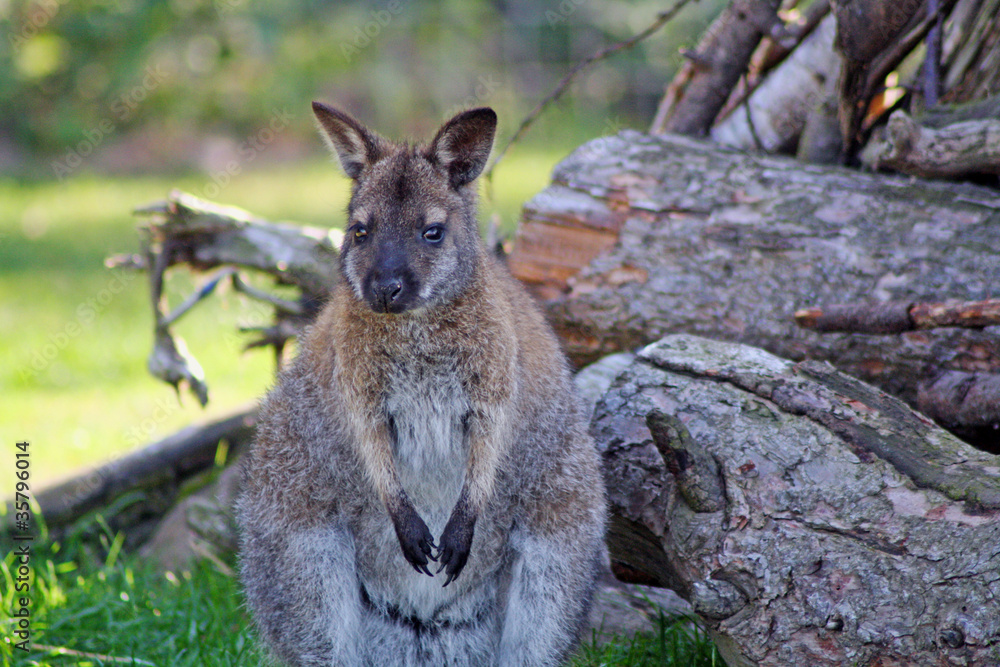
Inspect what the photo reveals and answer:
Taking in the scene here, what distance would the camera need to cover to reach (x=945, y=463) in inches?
115

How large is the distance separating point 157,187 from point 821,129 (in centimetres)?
1019

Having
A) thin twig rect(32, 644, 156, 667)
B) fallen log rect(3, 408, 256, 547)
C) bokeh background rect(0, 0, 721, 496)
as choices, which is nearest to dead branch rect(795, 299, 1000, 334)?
thin twig rect(32, 644, 156, 667)

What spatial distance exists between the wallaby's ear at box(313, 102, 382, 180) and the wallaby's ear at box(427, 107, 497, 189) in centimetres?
24

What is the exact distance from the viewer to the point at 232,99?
45.9 ft

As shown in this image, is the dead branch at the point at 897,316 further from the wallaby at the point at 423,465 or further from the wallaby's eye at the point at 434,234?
the wallaby's eye at the point at 434,234

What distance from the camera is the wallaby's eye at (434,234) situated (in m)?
3.22

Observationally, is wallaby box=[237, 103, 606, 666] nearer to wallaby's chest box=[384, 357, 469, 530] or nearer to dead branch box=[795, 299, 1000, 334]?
wallaby's chest box=[384, 357, 469, 530]

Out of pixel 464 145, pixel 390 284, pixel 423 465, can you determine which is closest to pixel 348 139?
pixel 464 145

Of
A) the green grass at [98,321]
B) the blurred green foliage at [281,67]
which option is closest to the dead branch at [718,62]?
the green grass at [98,321]

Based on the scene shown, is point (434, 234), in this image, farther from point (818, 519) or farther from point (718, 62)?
point (718, 62)

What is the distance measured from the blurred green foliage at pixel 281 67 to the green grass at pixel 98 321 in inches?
43.9

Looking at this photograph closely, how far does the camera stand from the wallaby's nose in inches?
119

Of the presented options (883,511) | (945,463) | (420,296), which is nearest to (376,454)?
(420,296)

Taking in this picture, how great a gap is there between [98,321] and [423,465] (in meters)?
5.89
